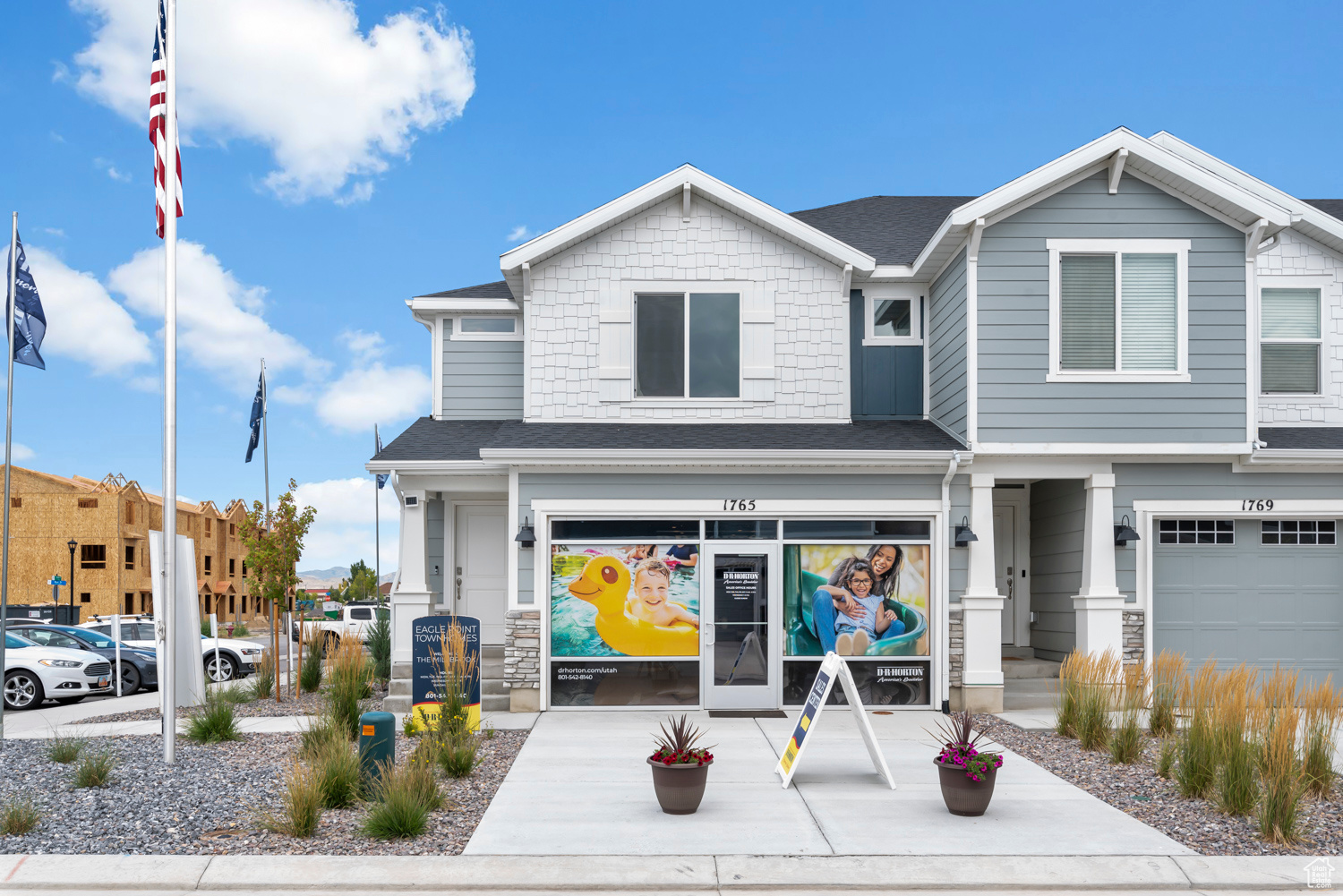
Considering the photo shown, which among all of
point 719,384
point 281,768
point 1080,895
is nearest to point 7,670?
point 281,768

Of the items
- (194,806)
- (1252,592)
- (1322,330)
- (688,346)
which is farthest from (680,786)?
(1322,330)

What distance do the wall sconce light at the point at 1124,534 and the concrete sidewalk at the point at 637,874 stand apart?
6.53 m

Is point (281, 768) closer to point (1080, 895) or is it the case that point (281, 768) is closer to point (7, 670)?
point (1080, 895)

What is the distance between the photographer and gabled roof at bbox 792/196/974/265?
15.5 m

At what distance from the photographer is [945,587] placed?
12.5 m

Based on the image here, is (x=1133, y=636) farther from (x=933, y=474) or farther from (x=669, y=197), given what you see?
(x=669, y=197)

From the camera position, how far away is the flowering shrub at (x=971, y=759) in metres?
7.35

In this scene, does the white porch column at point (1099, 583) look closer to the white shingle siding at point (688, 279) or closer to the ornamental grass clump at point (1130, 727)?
the ornamental grass clump at point (1130, 727)

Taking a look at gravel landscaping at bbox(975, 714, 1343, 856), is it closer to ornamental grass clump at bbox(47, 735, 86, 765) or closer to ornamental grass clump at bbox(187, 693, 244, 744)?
ornamental grass clump at bbox(187, 693, 244, 744)

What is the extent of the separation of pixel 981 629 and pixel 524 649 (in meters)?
5.70

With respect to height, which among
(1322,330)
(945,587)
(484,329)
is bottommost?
(945,587)

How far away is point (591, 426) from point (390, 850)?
7.60 metres

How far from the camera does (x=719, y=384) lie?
13.8m

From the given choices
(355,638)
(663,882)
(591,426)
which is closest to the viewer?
(663,882)
